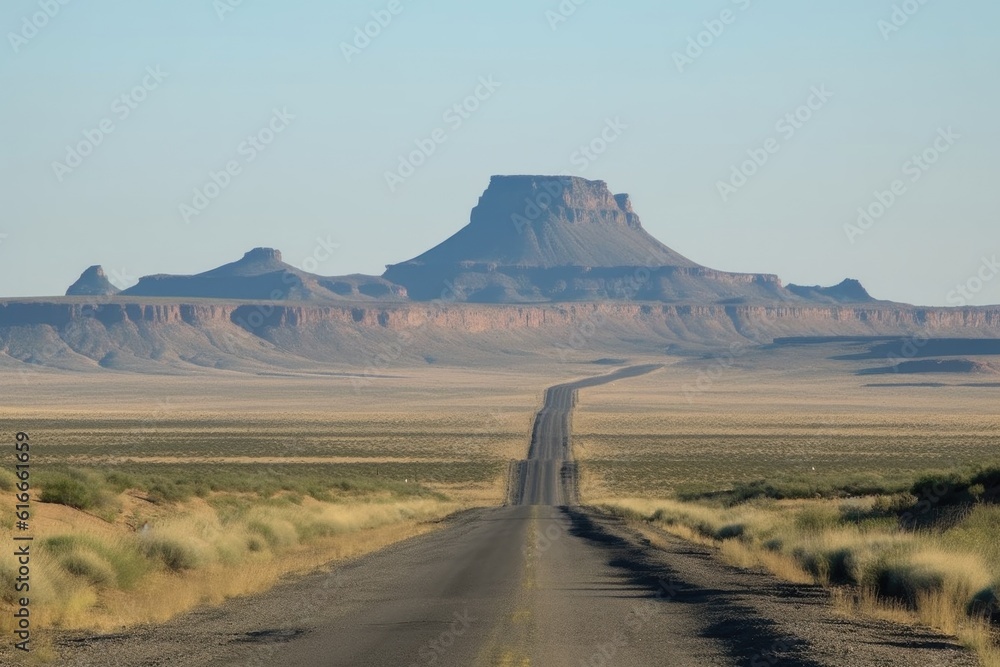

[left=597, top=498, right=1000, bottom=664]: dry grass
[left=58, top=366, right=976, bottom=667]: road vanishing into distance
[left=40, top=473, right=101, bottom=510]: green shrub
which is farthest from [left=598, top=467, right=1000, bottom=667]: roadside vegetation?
[left=40, top=473, right=101, bottom=510]: green shrub

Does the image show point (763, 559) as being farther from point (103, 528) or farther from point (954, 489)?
point (103, 528)

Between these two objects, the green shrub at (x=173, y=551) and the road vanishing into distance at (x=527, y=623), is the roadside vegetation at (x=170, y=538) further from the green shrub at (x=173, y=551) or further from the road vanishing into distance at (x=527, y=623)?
the road vanishing into distance at (x=527, y=623)

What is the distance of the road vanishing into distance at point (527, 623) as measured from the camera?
1262 centimetres

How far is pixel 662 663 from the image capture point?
12.3m

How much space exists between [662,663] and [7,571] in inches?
315

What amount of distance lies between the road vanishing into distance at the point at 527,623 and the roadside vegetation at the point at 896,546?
0.65m

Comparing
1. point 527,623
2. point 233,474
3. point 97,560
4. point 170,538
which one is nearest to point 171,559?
point 170,538

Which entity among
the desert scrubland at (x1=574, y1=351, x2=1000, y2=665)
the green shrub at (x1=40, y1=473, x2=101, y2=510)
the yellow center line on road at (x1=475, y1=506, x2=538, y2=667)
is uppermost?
the green shrub at (x1=40, y1=473, x2=101, y2=510)

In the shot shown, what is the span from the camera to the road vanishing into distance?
1262 centimetres

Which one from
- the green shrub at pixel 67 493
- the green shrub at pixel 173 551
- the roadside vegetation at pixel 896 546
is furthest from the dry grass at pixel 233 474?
the roadside vegetation at pixel 896 546

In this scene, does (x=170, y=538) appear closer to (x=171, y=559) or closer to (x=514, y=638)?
(x=171, y=559)

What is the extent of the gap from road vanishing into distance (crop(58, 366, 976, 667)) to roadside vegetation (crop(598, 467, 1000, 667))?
0.65 meters

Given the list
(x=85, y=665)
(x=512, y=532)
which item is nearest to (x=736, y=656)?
(x=85, y=665)

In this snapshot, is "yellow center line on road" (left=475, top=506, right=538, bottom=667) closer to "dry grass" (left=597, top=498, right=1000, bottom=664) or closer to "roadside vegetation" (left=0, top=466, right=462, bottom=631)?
"dry grass" (left=597, top=498, right=1000, bottom=664)
